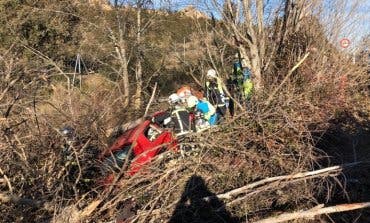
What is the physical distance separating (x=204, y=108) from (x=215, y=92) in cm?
120

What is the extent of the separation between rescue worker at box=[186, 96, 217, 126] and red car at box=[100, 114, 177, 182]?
94 centimetres

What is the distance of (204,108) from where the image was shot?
927 cm

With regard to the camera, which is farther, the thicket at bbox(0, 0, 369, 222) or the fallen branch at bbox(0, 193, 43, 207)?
the thicket at bbox(0, 0, 369, 222)

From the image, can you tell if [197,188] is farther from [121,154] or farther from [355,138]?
[355,138]

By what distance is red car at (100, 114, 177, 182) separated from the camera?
23.0 feet

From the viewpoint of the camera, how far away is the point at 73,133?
281 inches

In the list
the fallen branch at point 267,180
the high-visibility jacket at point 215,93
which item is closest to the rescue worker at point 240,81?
the high-visibility jacket at point 215,93

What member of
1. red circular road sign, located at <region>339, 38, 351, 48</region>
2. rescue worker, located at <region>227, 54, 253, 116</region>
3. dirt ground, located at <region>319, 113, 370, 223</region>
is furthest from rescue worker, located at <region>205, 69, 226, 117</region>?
red circular road sign, located at <region>339, 38, 351, 48</region>

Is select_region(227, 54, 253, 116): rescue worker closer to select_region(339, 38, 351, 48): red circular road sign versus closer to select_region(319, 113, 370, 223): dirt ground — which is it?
select_region(319, 113, 370, 223): dirt ground

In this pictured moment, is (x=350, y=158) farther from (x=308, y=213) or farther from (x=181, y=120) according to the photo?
(x=181, y=120)

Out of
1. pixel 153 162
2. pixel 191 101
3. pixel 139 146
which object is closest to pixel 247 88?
pixel 191 101

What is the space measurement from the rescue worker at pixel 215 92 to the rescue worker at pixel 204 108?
260mm

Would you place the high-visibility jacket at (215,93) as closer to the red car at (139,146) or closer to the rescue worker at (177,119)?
the rescue worker at (177,119)

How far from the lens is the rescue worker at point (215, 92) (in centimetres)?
976
